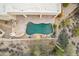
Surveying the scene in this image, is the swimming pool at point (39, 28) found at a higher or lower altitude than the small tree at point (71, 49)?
higher

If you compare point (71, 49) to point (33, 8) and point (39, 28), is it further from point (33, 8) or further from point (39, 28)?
point (33, 8)

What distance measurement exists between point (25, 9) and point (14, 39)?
0.95 feet

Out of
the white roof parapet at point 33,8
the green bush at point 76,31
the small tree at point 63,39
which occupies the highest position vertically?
the white roof parapet at point 33,8

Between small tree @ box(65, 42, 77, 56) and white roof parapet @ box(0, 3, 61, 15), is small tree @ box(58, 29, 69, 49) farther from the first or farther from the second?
white roof parapet @ box(0, 3, 61, 15)

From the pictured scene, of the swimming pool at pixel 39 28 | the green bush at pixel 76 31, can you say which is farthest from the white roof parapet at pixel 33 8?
the green bush at pixel 76 31

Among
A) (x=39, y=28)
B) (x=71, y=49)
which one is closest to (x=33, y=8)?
(x=39, y=28)

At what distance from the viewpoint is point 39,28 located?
143cm

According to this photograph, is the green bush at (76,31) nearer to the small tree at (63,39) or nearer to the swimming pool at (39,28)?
the small tree at (63,39)

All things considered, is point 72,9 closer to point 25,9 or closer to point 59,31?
point 59,31

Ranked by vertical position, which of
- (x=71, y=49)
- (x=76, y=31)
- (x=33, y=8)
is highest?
(x=33, y=8)

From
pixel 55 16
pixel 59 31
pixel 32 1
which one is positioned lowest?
pixel 59 31

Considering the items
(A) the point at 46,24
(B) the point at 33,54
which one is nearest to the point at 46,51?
(B) the point at 33,54

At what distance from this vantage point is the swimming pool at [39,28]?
4.69ft

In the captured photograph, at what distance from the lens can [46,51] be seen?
1.42m
